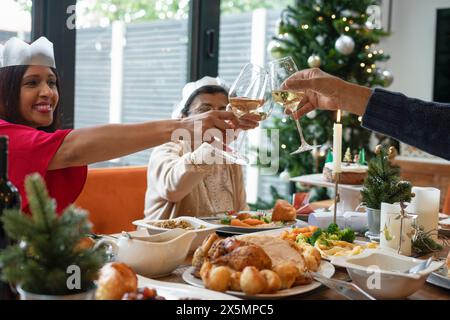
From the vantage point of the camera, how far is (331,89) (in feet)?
6.14

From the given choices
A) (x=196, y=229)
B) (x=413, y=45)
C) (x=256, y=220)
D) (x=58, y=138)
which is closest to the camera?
(x=196, y=229)

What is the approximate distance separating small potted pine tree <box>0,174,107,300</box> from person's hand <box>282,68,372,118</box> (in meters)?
0.95

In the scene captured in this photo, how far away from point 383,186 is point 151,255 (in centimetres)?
83

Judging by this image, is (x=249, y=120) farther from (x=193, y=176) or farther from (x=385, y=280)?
(x=193, y=176)

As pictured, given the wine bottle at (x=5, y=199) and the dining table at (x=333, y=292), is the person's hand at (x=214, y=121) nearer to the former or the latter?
the dining table at (x=333, y=292)

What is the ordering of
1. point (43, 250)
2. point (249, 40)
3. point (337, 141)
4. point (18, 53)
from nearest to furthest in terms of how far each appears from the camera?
point (43, 250), point (337, 141), point (18, 53), point (249, 40)

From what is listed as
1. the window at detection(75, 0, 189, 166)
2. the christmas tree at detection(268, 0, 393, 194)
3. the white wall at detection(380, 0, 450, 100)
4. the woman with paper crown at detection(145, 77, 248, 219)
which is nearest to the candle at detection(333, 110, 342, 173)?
the woman with paper crown at detection(145, 77, 248, 219)

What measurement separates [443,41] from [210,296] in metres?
4.72

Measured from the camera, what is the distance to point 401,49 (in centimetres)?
553

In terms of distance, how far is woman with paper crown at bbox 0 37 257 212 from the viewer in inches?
69.9

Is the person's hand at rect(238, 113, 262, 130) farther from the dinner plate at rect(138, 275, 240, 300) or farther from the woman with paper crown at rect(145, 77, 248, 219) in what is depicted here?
the dinner plate at rect(138, 275, 240, 300)

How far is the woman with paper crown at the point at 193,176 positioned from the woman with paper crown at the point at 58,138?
41 cm

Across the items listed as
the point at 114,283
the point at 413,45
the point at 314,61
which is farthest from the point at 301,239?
the point at 413,45
